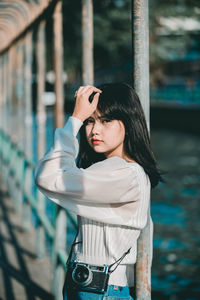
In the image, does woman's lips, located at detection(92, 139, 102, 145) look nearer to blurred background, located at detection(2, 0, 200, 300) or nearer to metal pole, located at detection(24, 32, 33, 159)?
blurred background, located at detection(2, 0, 200, 300)

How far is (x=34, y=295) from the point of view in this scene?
3.56m

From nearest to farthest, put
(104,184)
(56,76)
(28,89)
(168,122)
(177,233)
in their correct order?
(104,184), (56,76), (28,89), (177,233), (168,122)

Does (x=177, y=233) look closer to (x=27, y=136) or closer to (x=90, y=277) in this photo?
(x=27, y=136)

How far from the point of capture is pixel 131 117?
68.3 inches

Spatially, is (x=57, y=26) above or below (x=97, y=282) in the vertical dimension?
above

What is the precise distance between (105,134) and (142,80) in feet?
0.77

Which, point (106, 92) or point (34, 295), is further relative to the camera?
point (34, 295)

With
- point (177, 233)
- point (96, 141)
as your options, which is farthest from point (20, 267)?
point (177, 233)

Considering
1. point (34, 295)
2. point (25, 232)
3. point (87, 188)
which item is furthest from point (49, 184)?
point (25, 232)

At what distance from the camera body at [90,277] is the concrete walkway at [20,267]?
6.16 ft

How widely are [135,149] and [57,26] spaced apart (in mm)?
1699

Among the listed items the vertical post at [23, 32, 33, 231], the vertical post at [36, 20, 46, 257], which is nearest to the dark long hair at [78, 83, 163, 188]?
the vertical post at [36, 20, 46, 257]

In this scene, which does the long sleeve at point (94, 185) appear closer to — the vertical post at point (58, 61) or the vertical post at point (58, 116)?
the vertical post at point (58, 116)

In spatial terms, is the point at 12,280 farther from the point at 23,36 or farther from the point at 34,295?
the point at 23,36
